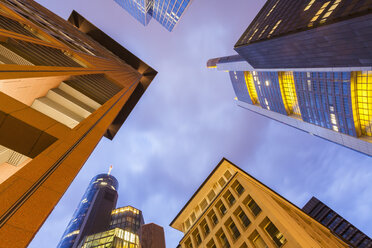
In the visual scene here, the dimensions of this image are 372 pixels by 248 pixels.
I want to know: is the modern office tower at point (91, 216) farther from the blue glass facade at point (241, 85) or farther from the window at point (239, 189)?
the blue glass facade at point (241, 85)

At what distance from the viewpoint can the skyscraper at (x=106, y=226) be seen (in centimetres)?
5256

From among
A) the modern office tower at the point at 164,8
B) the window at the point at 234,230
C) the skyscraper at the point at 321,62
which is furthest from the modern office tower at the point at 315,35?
the modern office tower at the point at 164,8

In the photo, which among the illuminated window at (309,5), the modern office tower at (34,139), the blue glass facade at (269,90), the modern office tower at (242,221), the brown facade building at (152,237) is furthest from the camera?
the blue glass facade at (269,90)

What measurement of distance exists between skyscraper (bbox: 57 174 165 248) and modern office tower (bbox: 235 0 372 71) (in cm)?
5861

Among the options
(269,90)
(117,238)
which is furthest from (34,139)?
(269,90)

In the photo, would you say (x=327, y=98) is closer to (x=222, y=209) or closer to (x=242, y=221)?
(x=222, y=209)

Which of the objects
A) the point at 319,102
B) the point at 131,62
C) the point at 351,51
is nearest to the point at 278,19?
the point at 351,51

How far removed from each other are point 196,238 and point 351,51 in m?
46.2

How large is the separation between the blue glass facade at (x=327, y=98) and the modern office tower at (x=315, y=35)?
35.3 feet

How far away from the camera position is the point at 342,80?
54.0 m

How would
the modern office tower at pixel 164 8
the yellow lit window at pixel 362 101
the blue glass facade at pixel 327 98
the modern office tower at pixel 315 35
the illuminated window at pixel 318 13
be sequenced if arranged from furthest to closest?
the modern office tower at pixel 164 8
the blue glass facade at pixel 327 98
the yellow lit window at pixel 362 101
the illuminated window at pixel 318 13
the modern office tower at pixel 315 35

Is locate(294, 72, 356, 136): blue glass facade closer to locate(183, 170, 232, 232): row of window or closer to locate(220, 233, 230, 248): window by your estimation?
locate(183, 170, 232, 232): row of window

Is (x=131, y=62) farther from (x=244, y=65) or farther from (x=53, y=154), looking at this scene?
(x=244, y=65)

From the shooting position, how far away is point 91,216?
316 ft
